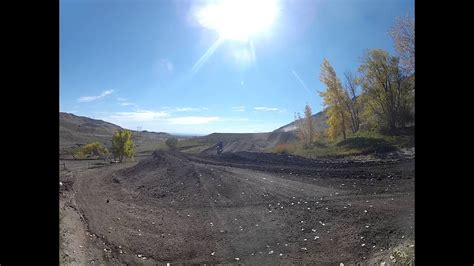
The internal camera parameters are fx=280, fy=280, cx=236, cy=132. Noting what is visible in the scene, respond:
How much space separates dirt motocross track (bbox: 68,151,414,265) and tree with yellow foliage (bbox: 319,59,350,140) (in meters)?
2.96

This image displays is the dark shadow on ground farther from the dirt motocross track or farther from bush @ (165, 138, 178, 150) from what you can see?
bush @ (165, 138, 178, 150)

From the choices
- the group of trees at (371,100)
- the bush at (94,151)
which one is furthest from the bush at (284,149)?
the bush at (94,151)

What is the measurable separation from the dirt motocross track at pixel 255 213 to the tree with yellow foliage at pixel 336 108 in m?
2.96

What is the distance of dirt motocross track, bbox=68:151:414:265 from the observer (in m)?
4.11

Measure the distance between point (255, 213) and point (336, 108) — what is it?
716 centimetres

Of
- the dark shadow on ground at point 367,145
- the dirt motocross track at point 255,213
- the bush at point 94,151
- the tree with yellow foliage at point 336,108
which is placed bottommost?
the dirt motocross track at point 255,213

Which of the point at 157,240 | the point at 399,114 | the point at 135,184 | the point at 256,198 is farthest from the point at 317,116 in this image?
the point at 157,240

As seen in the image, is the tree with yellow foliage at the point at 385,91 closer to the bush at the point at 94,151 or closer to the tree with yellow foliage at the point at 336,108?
the tree with yellow foliage at the point at 336,108

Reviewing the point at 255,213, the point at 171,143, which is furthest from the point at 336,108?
the point at 171,143

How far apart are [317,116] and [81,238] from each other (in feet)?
34.9

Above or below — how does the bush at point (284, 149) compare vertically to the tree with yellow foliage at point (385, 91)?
below

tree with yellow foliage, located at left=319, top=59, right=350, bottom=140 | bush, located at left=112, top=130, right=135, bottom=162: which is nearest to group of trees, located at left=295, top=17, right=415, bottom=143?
tree with yellow foliage, located at left=319, top=59, right=350, bottom=140

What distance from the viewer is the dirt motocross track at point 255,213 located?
4105mm
